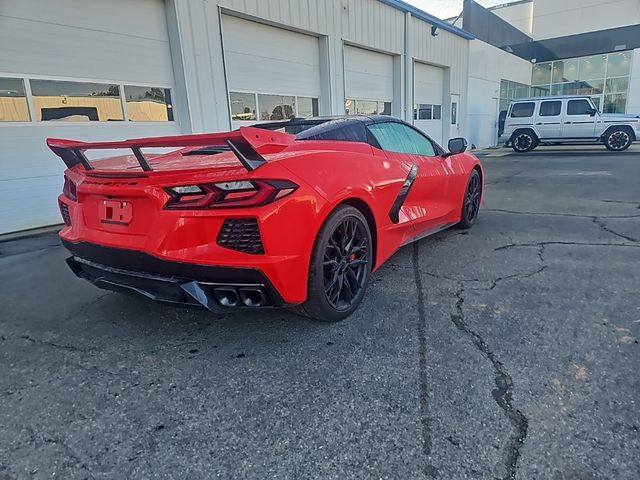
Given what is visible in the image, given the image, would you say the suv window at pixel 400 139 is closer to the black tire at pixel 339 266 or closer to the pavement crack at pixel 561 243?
the black tire at pixel 339 266

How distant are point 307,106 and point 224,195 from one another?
8.86 metres

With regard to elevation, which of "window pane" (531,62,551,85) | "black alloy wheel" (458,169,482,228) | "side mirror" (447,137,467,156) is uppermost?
"window pane" (531,62,551,85)

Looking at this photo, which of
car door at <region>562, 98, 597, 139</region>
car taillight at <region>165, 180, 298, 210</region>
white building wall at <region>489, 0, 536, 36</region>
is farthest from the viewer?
white building wall at <region>489, 0, 536, 36</region>

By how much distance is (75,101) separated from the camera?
646cm

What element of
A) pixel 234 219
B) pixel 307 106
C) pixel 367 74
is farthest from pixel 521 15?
pixel 234 219

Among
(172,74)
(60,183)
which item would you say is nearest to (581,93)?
(172,74)

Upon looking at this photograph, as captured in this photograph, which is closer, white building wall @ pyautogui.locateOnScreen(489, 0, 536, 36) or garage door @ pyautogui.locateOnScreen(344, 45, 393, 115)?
garage door @ pyautogui.locateOnScreen(344, 45, 393, 115)

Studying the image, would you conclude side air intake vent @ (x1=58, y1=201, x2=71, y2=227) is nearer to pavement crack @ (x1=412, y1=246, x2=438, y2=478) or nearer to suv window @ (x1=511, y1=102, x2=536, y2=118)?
pavement crack @ (x1=412, y1=246, x2=438, y2=478)

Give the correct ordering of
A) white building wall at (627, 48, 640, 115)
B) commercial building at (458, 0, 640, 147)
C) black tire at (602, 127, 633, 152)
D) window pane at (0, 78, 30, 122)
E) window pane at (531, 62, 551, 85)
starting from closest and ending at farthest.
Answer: window pane at (0, 78, 30, 122) < black tire at (602, 127, 633, 152) < commercial building at (458, 0, 640, 147) < white building wall at (627, 48, 640, 115) < window pane at (531, 62, 551, 85)

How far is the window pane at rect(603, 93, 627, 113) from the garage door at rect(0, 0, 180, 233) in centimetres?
2598

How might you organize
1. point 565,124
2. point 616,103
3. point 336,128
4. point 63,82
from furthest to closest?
point 616,103 < point 565,124 < point 63,82 < point 336,128

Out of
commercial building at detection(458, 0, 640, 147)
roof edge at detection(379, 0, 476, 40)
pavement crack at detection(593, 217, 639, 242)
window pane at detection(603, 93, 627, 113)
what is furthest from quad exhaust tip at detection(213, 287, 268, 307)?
window pane at detection(603, 93, 627, 113)

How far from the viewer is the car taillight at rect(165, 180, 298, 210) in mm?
2172

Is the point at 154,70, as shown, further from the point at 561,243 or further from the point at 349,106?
the point at 561,243
